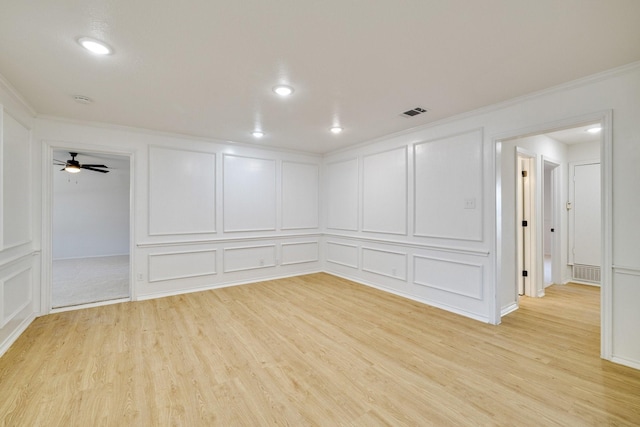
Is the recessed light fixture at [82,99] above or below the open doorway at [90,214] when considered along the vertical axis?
above

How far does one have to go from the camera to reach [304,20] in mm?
1782

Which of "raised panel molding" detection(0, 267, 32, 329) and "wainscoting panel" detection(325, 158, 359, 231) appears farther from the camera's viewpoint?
"wainscoting panel" detection(325, 158, 359, 231)

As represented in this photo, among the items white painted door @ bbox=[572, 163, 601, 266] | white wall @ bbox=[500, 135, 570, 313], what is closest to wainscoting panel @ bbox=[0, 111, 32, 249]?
white wall @ bbox=[500, 135, 570, 313]

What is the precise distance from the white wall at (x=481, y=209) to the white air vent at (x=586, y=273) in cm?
250

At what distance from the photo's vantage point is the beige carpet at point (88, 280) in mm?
4260

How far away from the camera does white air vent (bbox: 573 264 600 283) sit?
4.95 m

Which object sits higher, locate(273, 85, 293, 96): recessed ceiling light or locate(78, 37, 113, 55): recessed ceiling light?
locate(273, 85, 293, 96): recessed ceiling light

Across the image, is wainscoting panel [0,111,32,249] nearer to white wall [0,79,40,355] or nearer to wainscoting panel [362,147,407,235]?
white wall [0,79,40,355]

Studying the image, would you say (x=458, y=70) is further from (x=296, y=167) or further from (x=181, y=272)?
(x=181, y=272)

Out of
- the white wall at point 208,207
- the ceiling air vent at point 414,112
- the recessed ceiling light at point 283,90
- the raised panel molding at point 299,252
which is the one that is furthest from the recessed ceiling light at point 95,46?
the raised panel molding at point 299,252

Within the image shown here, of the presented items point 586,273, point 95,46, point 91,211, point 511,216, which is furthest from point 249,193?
point 586,273

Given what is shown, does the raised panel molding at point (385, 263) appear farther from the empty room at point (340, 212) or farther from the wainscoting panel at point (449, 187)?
the wainscoting panel at point (449, 187)

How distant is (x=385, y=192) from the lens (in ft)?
15.5

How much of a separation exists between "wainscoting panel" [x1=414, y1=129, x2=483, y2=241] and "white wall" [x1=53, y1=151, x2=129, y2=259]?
25.8 feet
